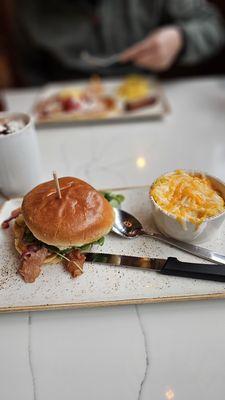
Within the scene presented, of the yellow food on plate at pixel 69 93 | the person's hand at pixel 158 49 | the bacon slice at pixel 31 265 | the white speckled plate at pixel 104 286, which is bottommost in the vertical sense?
the white speckled plate at pixel 104 286

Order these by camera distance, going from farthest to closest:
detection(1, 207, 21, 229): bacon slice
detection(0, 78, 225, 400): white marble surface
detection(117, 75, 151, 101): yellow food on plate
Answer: detection(117, 75, 151, 101): yellow food on plate, detection(1, 207, 21, 229): bacon slice, detection(0, 78, 225, 400): white marble surface

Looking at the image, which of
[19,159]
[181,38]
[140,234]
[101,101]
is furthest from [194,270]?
[181,38]

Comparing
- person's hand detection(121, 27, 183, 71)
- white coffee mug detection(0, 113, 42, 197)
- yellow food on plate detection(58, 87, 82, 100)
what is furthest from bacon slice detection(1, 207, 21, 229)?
person's hand detection(121, 27, 183, 71)

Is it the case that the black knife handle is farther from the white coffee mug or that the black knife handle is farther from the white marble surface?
the white coffee mug

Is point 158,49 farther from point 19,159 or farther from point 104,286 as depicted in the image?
point 104,286

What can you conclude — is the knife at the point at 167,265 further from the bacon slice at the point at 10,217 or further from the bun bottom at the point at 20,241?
the bacon slice at the point at 10,217

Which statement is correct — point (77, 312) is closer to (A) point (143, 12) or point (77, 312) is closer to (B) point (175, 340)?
(B) point (175, 340)

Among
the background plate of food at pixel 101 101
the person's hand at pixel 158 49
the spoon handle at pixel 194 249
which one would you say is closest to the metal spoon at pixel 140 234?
the spoon handle at pixel 194 249
